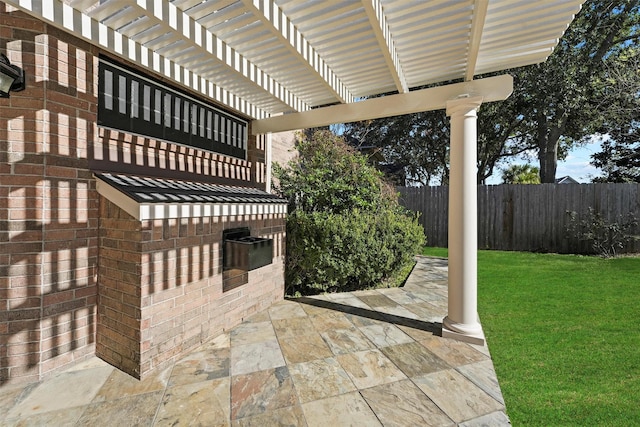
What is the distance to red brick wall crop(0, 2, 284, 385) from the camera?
261cm

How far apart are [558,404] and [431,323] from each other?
5.57 feet

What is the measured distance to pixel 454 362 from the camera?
305 cm

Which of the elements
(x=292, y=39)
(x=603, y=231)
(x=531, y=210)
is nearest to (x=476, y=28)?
(x=292, y=39)

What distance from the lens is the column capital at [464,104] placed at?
3468 millimetres

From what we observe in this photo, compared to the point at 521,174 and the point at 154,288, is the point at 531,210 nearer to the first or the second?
the point at 154,288

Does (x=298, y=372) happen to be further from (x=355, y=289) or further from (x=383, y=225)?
(x=383, y=225)

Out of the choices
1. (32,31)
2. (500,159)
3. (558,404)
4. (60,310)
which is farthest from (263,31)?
(500,159)

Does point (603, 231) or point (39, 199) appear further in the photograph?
point (603, 231)

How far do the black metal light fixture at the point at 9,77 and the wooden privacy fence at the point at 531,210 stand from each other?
10521 millimetres

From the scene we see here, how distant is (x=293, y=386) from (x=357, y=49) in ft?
11.9

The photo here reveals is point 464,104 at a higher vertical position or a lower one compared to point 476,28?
lower

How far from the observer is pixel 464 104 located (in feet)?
11.5

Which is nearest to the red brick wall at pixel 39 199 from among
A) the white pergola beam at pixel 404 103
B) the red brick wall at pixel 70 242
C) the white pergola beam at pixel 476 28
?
the red brick wall at pixel 70 242

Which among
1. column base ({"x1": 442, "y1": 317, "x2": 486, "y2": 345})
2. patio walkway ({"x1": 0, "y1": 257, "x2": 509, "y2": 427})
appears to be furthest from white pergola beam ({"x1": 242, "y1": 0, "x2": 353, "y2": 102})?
column base ({"x1": 442, "y1": 317, "x2": 486, "y2": 345})
